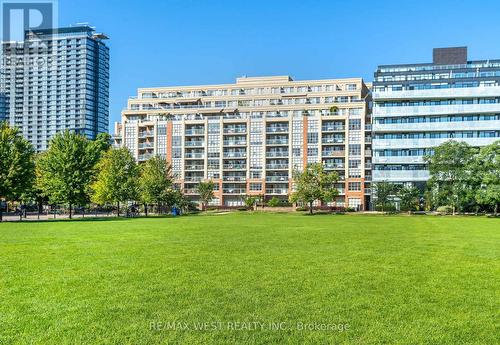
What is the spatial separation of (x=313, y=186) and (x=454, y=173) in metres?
21.2

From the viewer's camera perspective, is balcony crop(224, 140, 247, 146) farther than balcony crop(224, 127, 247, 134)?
No

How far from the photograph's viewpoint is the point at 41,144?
181625 millimetres

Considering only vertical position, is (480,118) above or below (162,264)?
above

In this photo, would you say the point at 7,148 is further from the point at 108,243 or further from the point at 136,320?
the point at 136,320

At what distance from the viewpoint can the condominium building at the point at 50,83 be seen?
591 feet

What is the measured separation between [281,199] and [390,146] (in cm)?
2515

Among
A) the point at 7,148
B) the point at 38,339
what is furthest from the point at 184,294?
the point at 7,148

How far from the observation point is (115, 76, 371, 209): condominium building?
10169cm

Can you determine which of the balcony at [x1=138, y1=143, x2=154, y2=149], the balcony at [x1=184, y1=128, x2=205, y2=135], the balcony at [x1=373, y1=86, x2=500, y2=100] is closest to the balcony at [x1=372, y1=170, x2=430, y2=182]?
the balcony at [x1=373, y1=86, x2=500, y2=100]

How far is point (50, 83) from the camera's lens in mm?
183125

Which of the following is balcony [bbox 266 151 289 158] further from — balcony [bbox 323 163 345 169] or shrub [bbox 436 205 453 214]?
shrub [bbox 436 205 453 214]

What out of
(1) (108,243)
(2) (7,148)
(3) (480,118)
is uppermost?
(3) (480,118)

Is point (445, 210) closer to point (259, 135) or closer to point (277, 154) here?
point (277, 154)

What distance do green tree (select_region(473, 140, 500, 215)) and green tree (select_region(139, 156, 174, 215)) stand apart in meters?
44.7
